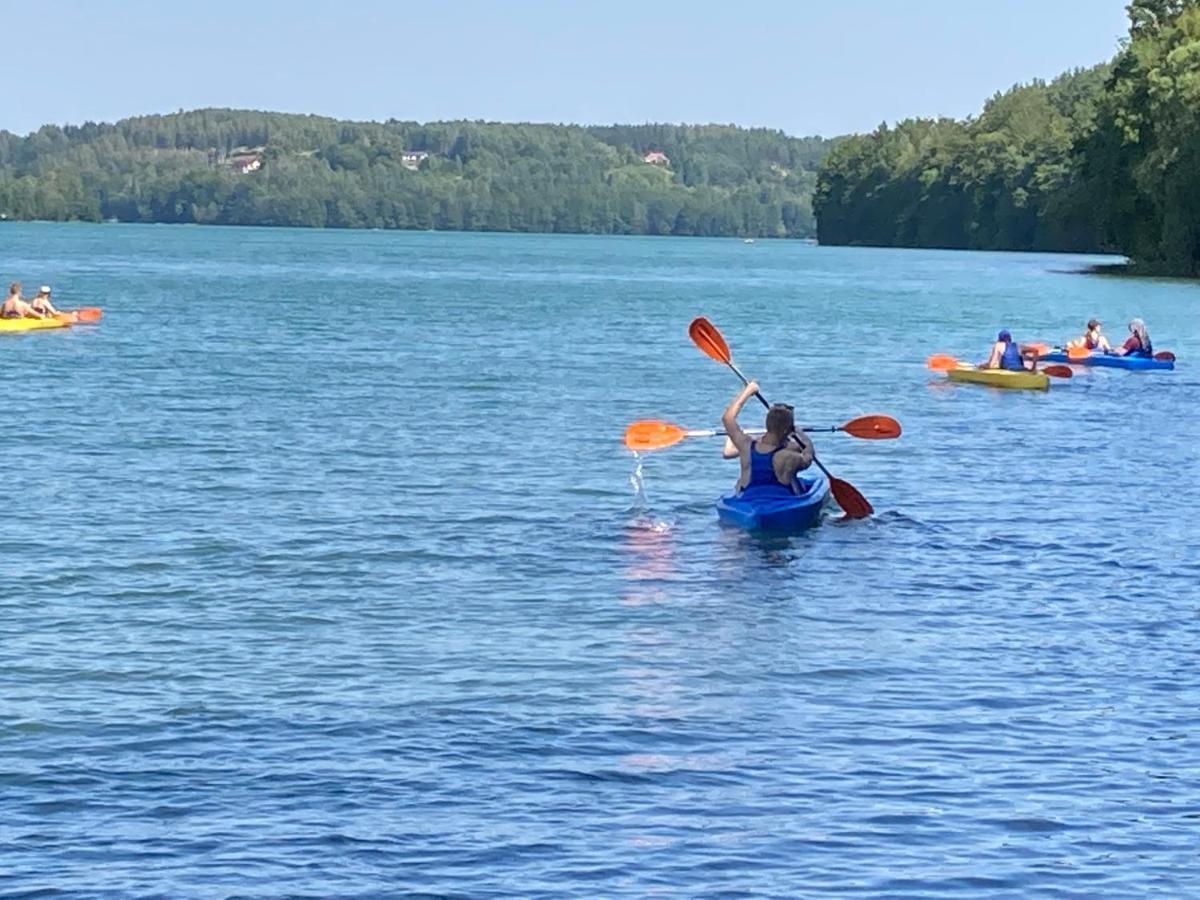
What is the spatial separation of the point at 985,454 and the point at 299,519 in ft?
39.1

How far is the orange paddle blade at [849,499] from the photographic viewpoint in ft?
79.6

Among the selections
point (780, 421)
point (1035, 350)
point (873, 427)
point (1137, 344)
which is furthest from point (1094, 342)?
point (780, 421)

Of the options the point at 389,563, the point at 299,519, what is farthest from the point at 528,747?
the point at 299,519

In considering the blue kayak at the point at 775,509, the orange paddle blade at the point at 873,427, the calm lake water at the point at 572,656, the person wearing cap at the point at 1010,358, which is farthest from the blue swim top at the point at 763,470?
the person wearing cap at the point at 1010,358

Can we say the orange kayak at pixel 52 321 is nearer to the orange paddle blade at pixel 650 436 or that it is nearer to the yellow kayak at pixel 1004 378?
the yellow kayak at pixel 1004 378

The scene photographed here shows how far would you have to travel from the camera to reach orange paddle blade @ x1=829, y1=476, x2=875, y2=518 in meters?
24.2

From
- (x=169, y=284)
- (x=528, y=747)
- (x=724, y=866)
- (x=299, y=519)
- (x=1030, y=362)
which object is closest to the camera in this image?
(x=724, y=866)

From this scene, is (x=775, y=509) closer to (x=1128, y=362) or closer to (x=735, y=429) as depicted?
(x=735, y=429)

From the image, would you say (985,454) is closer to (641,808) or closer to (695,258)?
(641,808)

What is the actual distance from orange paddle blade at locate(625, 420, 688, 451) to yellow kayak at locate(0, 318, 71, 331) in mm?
30980

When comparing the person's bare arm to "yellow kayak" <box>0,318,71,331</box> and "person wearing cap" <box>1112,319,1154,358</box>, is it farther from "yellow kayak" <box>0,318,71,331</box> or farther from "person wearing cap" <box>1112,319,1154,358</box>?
"yellow kayak" <box>0,318,71,331</box>

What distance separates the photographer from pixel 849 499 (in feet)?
79.7

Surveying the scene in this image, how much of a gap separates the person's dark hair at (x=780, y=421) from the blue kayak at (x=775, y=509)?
675 mm

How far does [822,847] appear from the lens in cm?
1204
